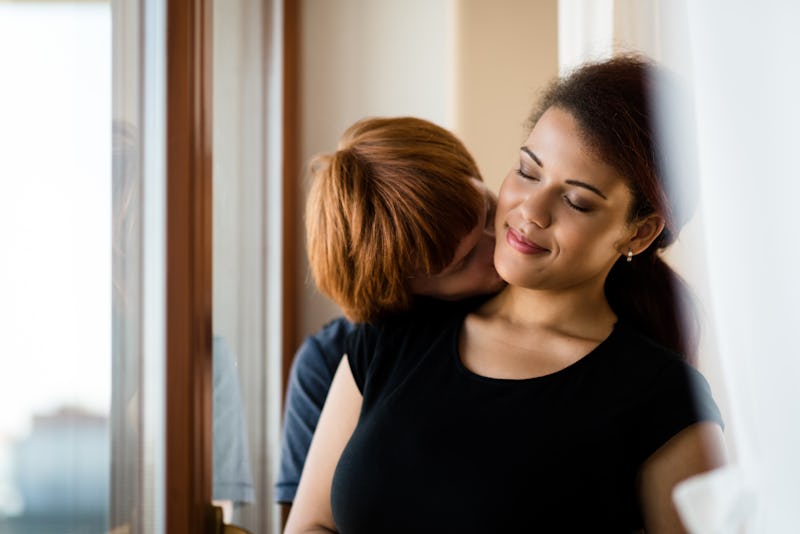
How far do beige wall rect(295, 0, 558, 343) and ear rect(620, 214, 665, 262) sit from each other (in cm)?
143

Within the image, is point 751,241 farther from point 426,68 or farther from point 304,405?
point 426,68

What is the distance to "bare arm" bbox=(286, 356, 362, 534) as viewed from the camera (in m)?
1.29

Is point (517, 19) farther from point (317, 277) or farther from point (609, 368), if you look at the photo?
point (609, 368)

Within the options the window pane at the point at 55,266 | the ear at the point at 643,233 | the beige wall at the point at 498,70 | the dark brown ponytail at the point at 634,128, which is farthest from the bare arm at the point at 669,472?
the beige wall at the point at 498,70

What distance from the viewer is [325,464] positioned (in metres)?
1.29

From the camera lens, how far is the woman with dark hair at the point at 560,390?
1.08 m

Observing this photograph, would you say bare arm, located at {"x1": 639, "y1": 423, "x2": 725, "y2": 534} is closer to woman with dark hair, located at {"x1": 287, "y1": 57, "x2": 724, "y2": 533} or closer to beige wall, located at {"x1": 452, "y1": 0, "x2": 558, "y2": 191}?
woman with dark hair, located at {"x1": 287, "y1": 57, "x2": 724, "y2": 533}

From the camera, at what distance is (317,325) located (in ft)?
9.27

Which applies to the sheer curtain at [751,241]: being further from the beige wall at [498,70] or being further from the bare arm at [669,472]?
the beige wall at [498,70]

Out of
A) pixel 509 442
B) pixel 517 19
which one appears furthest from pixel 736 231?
pixel 517 19

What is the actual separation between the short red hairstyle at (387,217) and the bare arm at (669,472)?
1.49ft

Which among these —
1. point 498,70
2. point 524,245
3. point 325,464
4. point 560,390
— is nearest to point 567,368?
point 560,390

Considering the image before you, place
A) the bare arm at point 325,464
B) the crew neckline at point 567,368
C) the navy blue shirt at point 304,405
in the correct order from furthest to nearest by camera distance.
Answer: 1. the navy blue shirt at point 304,405
2. the bare arm at point 325,464
3. the crew neckline at point 567,368

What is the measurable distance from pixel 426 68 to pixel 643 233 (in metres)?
1.77
